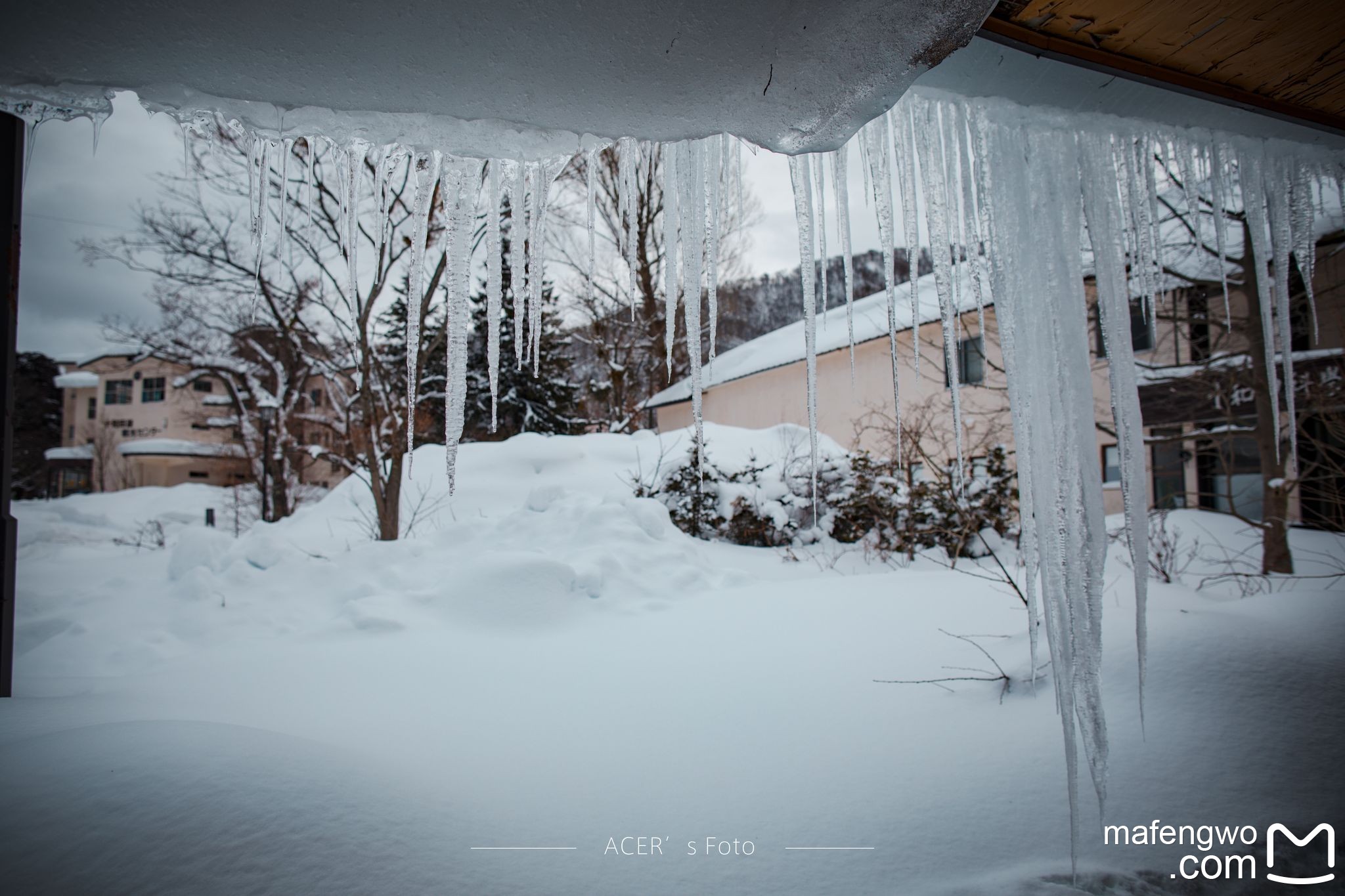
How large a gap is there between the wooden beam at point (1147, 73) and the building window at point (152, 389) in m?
37.6

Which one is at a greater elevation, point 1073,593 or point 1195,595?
point 1073,593

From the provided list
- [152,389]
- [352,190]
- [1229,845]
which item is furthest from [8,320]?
[152,389]

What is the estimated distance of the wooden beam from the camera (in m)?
1.77

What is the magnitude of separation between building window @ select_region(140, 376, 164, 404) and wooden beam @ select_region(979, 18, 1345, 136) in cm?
3758

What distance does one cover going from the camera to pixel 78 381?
3102 cm

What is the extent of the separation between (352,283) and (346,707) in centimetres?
208

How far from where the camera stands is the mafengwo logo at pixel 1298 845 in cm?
185

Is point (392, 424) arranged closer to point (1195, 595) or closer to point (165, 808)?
point (165, 808)

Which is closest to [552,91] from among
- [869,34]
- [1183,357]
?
[869,34]

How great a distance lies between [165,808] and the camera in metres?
1.59

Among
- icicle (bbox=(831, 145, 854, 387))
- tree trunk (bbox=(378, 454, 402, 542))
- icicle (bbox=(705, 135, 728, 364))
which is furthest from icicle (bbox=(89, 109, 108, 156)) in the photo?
tree trunk (bbox=(378, 454, 402, 542))

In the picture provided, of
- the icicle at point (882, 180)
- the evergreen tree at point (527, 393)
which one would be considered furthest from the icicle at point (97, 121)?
the evergreen tree at point (527, 393)

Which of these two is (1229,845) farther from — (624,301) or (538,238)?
(624,301)

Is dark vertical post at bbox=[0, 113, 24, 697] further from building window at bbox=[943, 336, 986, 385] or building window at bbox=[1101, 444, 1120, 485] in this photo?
building window at bbox=[1101, 444, 1120, 485]
